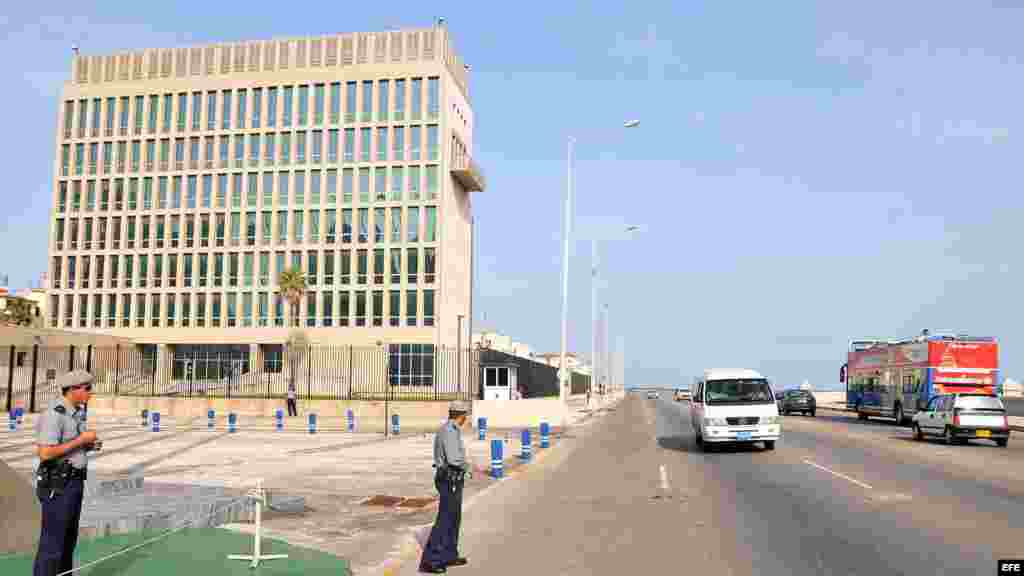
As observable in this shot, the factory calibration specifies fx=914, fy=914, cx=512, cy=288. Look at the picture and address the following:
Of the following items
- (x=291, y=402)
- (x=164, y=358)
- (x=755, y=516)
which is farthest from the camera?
(x=164, y=358)

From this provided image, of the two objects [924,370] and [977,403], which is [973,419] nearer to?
[977,403]

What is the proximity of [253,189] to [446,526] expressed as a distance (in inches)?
2877

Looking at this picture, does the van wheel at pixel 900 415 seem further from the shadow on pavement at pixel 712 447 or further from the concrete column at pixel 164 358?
the concrete column at pixel 164 358

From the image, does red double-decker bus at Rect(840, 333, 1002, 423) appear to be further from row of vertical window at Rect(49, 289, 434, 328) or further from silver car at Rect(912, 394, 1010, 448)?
row of vertical window at Rect(49, 289, 434, 328)

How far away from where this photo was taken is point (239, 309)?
77.2m

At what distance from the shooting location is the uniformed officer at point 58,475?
707cm

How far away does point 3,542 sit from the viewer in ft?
30.8

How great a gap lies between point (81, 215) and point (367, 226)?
26724 millimetres

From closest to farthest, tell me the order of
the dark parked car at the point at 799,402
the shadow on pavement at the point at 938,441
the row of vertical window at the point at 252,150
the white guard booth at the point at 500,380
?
1. the shadow on pavement at the point at 938,441
2. the white guard booth at the point at 500,380
3. the dark parked car at the point at 799,402
4. the row of vertical window at the point at 252,150

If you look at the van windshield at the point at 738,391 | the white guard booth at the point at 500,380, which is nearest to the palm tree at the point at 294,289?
the white guard booth at the point at 500,380

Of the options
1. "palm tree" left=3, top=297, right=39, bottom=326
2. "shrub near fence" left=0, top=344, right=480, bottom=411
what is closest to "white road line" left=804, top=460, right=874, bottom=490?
"shrub near fence" left=0, top=344, right=480, bottom=411

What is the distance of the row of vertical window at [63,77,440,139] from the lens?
7619 centimetres

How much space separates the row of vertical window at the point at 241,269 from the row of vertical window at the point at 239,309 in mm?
994

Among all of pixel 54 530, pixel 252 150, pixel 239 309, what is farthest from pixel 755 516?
pixel 252 150
